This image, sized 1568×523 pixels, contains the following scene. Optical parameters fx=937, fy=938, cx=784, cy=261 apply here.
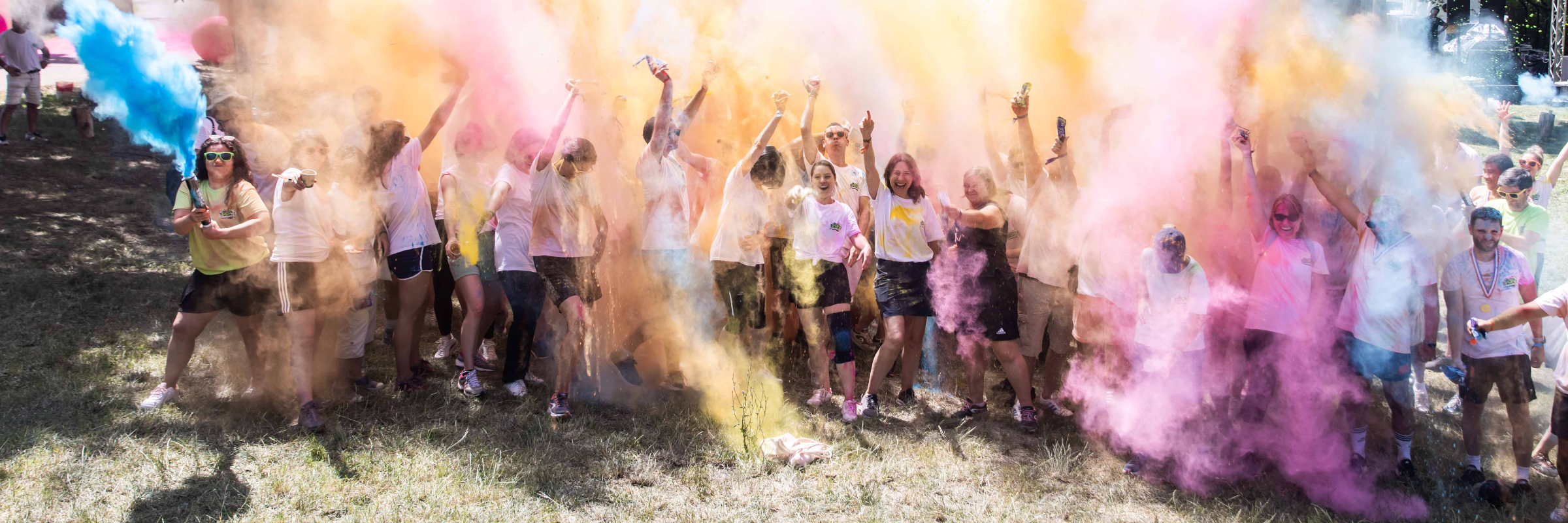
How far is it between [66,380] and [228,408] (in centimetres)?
104

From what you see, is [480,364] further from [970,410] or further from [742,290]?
[970,410]

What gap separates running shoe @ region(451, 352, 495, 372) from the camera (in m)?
5.38

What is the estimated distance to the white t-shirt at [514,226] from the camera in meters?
4.74

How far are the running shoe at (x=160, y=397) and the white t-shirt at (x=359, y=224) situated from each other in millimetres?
1009

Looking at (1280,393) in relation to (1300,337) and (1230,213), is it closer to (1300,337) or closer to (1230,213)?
(1300,337)

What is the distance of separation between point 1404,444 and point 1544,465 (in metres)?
0.70

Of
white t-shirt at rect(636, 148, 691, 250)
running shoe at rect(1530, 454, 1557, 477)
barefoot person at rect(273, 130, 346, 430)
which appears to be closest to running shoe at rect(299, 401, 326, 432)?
barefoot person at rect(273, 130, 346, 430)

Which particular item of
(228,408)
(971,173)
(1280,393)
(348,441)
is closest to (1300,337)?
(1280,393)

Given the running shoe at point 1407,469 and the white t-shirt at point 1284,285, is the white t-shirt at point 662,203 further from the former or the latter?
the running shoe at point 1407,469

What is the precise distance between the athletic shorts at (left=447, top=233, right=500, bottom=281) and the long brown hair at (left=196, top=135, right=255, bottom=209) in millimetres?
1051

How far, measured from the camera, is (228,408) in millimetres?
4609

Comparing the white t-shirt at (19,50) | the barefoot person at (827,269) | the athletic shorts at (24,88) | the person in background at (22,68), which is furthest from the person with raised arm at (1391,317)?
the athletic shorts at (24,88)

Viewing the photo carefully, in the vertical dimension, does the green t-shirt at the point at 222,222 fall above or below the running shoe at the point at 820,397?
above

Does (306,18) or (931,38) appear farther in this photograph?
(931,38)
